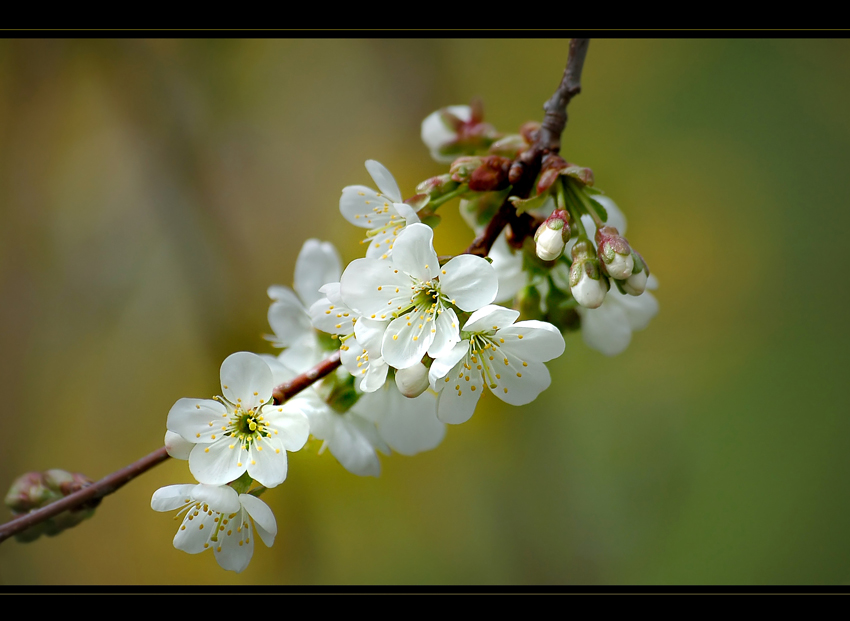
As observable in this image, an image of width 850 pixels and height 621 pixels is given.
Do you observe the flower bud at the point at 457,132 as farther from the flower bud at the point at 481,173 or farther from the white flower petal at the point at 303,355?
the white flower petal at the point at 303,355

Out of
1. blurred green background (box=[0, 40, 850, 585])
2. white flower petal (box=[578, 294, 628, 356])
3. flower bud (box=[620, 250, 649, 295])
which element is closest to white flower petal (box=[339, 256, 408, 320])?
flower bud (box=[620, 250, 649, 295])

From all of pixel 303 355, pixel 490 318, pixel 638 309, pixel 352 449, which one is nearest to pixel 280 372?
pixel 303 355

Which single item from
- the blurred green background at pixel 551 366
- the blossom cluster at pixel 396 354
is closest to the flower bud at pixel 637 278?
the blossom cluster at pixel 396 354

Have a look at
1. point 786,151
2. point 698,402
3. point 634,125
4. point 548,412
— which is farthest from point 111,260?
point 786,151

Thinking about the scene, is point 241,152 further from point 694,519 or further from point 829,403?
point 829,403

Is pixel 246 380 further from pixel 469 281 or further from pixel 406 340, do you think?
pixel 469 281
